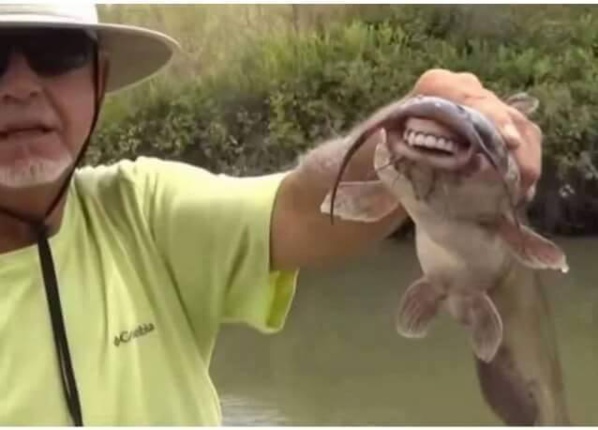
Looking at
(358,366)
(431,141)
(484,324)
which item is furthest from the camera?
(358,366)

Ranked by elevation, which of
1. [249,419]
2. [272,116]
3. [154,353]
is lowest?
[249,419]

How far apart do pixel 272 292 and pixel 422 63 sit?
638 mm

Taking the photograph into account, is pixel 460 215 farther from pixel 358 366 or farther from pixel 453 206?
pixel 358 366

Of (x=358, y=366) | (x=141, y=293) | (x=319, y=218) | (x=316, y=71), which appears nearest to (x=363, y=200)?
(x=319, y=218)

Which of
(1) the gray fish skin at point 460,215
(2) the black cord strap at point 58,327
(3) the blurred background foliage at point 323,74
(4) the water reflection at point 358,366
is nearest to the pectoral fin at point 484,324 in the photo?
(1) the gray fish skin at point 460,215

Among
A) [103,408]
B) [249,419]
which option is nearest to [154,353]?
[103,408]

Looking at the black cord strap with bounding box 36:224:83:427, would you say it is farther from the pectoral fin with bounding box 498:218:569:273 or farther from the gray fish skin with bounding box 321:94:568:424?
the pectoral fin with bounding box 498:218:569:273

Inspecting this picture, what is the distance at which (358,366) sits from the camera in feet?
8.81

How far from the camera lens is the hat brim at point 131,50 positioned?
1.14 m

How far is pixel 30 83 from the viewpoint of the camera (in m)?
1.07

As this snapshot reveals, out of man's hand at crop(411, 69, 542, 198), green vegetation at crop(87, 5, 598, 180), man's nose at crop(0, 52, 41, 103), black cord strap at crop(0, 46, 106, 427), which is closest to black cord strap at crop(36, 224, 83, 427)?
black cord strap at crop(0, 46, 106, 427)

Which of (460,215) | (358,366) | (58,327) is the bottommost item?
(358,366)

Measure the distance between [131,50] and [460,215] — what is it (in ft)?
1.26

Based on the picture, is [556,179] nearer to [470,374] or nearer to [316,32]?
[316,32]
